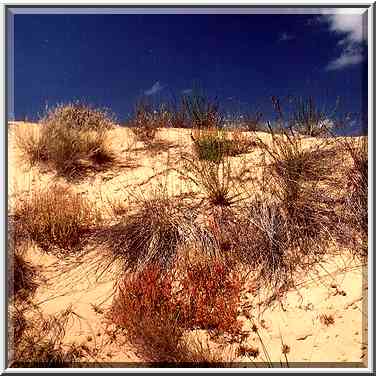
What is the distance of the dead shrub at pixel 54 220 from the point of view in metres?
4.35

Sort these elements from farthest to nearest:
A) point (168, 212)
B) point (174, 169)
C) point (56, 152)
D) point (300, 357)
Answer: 1. point (56, 152)
2. point (174, 169)
3. point (168, 212)
4. point (300, 357)

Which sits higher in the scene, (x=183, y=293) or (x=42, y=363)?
(x=183, y=293)

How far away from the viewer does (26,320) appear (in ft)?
11.6

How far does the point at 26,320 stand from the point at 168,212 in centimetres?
157

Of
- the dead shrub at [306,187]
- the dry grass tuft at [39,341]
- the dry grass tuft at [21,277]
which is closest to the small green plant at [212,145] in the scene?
the dead shrub at [306,187]

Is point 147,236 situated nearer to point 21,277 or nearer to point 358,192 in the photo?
point 21,277

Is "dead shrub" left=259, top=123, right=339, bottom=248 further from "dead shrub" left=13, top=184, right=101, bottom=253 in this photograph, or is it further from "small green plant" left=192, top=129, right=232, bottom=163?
"dead shrub" left=13, top=184, right=101, bottom=253

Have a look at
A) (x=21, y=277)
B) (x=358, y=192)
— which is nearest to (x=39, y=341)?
(x=21, y=277)

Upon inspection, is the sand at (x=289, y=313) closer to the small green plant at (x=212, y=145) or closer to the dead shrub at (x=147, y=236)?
the dead shrub at (x=147, y=236)

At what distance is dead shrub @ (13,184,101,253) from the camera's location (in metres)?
4.35

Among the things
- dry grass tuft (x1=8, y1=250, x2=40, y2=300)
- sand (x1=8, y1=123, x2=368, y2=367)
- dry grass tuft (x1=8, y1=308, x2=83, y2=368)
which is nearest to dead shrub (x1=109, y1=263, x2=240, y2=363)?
sand (x1=8, y1=123, x2=368, y2=367)

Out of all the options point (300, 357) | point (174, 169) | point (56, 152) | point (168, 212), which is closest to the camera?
point (300, 357)

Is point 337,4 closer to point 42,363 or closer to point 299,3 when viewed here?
point 299,3

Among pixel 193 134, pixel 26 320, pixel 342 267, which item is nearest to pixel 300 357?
pixel 342 267
